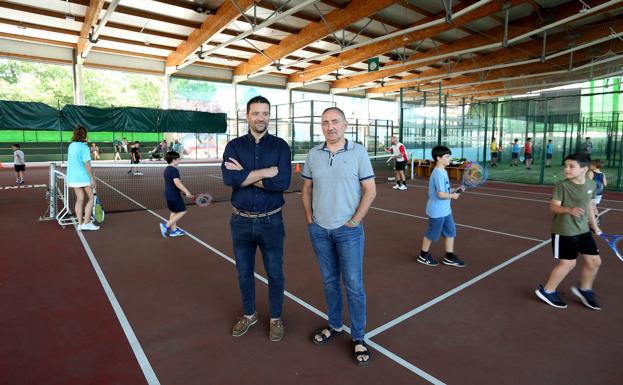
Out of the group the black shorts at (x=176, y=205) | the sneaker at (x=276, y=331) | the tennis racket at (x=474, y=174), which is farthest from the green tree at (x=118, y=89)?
the sneaker at (x=276, y=331)

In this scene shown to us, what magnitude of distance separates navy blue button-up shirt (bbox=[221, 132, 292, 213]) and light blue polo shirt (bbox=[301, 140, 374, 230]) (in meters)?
0.33

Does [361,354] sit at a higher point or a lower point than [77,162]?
lower

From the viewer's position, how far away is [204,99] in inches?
1186

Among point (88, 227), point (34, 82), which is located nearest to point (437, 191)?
point (88, 227)

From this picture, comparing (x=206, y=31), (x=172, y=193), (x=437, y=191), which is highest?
(x=206, y=31)

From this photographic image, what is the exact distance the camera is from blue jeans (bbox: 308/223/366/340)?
117 inches

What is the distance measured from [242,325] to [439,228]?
9.99 ft

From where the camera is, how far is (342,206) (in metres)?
2.96

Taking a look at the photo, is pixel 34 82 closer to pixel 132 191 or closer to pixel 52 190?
pixel 132 191

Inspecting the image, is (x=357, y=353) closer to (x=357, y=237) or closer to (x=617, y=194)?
(x=357, y=237)

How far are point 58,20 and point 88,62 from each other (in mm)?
4995

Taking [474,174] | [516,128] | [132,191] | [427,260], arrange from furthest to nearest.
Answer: [516,128] < [132,191] < [474,174] < [427,260]

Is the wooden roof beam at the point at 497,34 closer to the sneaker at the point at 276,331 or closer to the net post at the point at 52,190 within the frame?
the sneaker at the point at 276,331

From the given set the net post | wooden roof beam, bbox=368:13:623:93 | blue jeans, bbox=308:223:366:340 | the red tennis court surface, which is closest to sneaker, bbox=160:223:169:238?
the red tennis court surface
